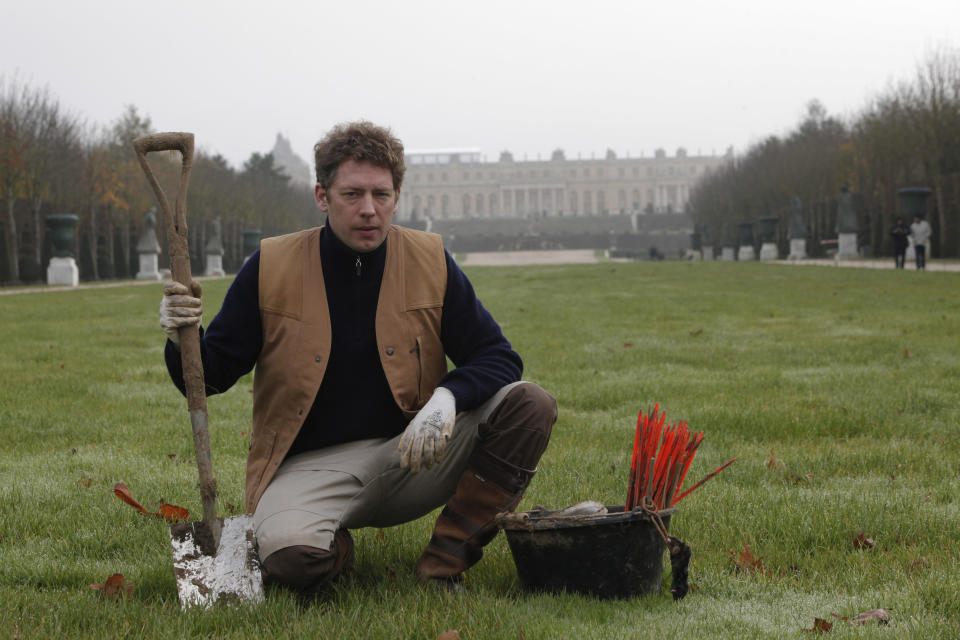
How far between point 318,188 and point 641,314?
10.6 metres

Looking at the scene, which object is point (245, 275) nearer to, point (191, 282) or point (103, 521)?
point (191, 282)

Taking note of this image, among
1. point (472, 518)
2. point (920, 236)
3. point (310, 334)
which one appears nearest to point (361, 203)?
point (310, 334)

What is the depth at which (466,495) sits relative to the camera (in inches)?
125

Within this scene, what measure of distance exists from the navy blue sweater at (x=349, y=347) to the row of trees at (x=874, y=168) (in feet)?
99.9

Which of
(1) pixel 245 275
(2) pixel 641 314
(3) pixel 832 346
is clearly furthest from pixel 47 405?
(2) pixel 641 314

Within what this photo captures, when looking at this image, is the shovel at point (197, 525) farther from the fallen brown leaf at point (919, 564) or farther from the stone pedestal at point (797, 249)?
the stone pedestal at point (797, 249)

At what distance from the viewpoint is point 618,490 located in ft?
14.1

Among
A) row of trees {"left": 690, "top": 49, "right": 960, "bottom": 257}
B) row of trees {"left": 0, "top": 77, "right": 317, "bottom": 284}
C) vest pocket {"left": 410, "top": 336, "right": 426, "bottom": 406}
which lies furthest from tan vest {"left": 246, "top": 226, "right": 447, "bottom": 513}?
row of trees {"left": 690, "top": 49, "right": 960, "bottom": 257}

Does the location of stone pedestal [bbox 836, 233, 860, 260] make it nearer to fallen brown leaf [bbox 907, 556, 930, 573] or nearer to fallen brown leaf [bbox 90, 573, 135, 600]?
fallen brown leaf [bbox 907, 556, 930, 573]

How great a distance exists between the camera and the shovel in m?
3.01

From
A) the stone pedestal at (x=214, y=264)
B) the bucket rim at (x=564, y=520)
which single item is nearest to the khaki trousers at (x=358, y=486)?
the bucket rim at (x=564, y=520)

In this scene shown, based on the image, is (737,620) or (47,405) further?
(47,405)

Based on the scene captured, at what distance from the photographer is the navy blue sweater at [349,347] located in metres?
3.27

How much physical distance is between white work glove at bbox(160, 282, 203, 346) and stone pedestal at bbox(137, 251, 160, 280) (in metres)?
33.0
